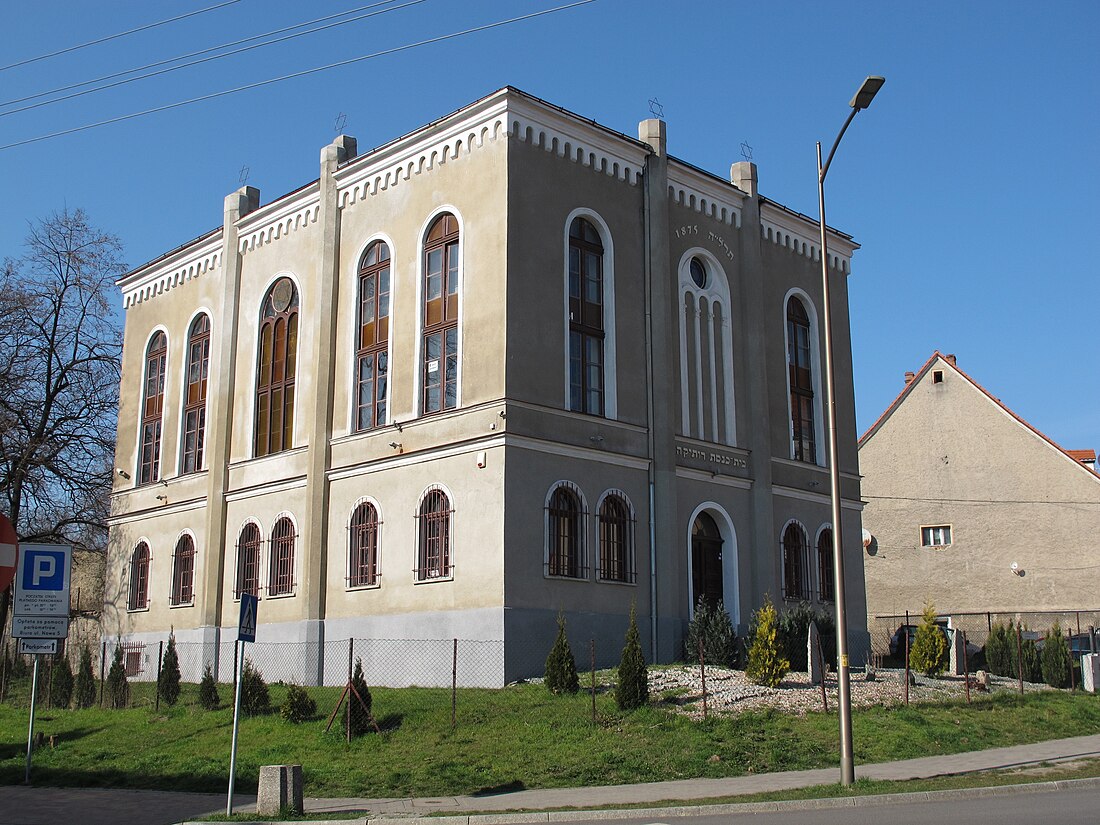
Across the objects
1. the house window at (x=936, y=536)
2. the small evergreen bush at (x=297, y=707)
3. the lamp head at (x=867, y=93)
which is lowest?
the small evergreen bush at (x=297, y=707)

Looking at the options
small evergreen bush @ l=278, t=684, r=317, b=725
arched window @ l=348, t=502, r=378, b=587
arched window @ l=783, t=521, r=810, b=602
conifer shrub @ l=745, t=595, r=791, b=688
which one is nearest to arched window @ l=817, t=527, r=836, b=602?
arched window @ l=783, t=521, r=810, b=602

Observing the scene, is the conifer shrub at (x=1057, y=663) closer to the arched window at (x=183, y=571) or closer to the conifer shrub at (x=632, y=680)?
the conifer shrub at (x=632, y=680)

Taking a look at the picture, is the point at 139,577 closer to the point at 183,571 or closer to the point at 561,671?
the point at 183,571

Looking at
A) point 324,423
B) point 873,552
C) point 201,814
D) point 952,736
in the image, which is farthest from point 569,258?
point 873,552

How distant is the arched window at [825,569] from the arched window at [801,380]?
7.54 feet

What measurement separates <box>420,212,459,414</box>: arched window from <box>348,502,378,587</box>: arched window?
3170mm

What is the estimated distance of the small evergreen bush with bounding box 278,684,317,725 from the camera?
22.3 metres

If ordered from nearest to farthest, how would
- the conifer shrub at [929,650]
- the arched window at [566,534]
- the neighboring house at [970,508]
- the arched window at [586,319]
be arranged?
the arched window at [566,534] < the arched window at [586,319] < the conifer shrub at [929,650] < the neighboring house at [970,508]

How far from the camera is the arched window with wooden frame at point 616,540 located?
1105 inches

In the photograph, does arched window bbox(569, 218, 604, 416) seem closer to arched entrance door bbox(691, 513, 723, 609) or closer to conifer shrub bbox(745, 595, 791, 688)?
arched entrance door bbox(691, 513, 723, 609)

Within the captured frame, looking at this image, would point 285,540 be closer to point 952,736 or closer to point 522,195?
point 522,195

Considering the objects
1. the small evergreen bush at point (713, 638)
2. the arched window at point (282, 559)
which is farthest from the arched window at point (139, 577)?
the small evergreen bush at point (713, 638)

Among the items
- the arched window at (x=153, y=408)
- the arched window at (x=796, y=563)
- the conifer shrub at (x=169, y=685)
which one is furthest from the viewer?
the arched window at (x=153, y=408)

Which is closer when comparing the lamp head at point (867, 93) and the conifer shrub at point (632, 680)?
the lamp head at point (867, 93)
